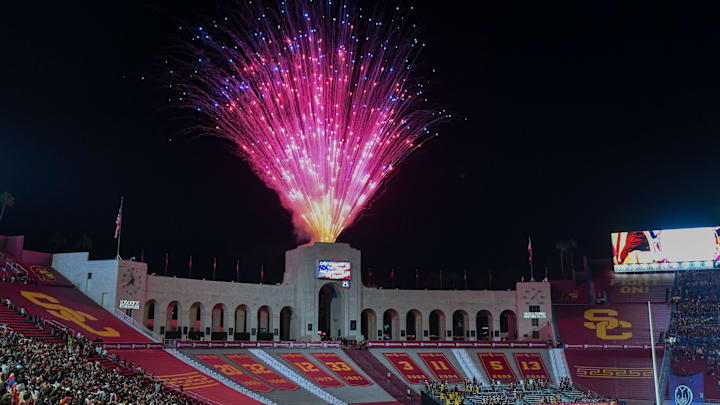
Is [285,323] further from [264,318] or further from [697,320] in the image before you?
[697,320]

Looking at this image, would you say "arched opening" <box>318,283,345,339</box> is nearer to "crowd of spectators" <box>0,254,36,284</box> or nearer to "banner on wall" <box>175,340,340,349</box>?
"banner on wall" <box>175,340,340,349</box>

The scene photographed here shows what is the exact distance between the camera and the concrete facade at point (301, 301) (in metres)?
52.7

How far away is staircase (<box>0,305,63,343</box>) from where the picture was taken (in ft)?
124

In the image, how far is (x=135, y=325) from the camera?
49375 millimetres

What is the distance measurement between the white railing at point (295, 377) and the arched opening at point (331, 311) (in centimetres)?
1314

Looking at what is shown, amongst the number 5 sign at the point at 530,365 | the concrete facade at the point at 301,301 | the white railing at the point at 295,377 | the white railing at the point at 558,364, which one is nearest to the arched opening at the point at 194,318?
the concrete facade at the point at 301,301

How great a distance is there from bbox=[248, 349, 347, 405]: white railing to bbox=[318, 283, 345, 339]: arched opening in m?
13.1

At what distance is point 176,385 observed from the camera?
134 feet

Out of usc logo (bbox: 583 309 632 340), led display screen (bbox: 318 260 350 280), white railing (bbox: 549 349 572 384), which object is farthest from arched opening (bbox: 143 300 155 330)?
usc logo (bbox: 583 309 632 340)

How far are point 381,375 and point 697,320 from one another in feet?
97.9

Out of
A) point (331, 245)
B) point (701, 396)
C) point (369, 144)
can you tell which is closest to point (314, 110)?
point (369, 144)

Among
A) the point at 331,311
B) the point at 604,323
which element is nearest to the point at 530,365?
the point at 604,323

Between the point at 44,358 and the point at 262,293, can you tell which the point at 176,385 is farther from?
the point at 262,293

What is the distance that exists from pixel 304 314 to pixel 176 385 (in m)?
23.0
